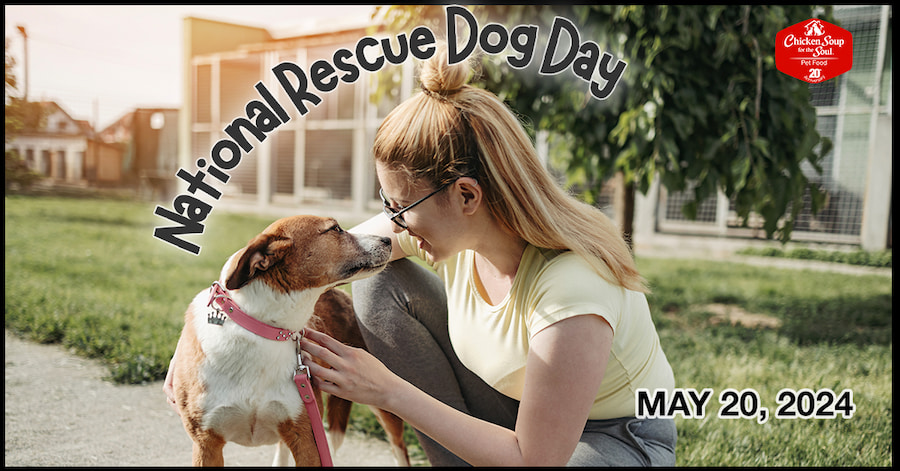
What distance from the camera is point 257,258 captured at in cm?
127

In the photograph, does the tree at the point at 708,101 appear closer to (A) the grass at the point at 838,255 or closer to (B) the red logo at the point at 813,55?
(B) the red logo at the point at 813,55

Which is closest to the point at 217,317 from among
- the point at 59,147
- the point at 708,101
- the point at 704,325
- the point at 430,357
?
the point at 430,357

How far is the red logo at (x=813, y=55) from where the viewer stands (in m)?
2.30

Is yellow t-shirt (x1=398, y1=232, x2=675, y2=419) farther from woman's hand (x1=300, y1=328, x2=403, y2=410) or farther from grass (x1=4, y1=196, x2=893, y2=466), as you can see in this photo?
grass (x1=4, y1=196, x2=893, y2=466)

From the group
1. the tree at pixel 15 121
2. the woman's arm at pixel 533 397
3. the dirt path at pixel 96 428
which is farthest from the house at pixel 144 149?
the woman's arm at pixel 533 397

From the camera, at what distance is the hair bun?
1.34 m

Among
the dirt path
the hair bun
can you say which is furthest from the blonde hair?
the dirt path

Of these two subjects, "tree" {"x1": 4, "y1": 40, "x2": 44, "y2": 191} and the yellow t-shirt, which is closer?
the yellow t-shirt

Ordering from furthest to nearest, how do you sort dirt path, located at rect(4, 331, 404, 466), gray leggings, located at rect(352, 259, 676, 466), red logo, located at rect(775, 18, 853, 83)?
red logo, located at rect(775, 18, 853, 83), dirt path, located at rect(4, 331, 404, 466), gray leggings, located at rect(352, 259, 676, 466)

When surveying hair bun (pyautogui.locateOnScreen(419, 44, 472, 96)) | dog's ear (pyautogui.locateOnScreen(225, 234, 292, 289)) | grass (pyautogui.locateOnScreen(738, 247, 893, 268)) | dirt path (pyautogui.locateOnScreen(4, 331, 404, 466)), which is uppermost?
hair bun (pyautogui.locateOnScreen(419, 44, 472, 96))

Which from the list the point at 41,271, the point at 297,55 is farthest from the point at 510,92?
the point at 297,55

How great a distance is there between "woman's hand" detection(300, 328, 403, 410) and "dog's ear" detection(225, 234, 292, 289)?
19cm

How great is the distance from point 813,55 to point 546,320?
71.7 inches

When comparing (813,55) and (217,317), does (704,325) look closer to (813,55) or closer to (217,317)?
(813,55)
